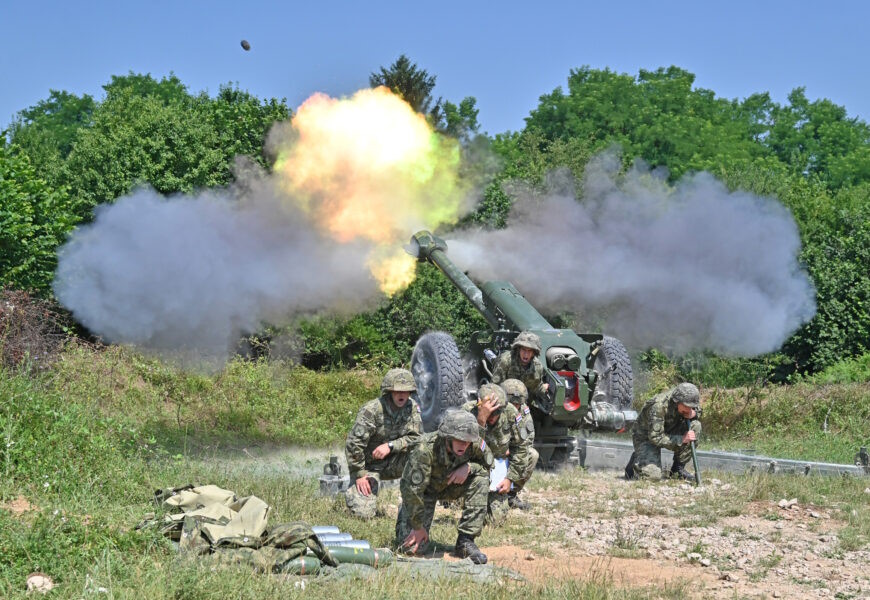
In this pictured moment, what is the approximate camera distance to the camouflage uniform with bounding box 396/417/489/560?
810 cm

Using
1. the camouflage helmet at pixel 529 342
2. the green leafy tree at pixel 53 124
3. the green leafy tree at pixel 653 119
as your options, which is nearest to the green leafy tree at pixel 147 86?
the green leafy tree at pixel 53 124

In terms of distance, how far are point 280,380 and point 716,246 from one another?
7790mm

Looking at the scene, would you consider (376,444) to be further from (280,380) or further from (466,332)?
(466,332)

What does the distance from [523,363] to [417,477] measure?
178 inches

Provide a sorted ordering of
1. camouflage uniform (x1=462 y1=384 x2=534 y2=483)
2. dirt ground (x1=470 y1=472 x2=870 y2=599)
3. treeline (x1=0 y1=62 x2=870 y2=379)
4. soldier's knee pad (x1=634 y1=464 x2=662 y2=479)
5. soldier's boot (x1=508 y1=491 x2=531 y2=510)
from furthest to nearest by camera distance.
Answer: treeline (x1=0 y1=62 x2=870 y2=379) → soldier's knee pad (x1=634 y1=464 x2=662 y2=479) → soldier's boot (x1=508 y1=491 x2=531 y2=510) → camouflage uniform (x1=462 y1=384 x2=534 y2=483) → dirt ground (x1=470 y1=472 x2=870 y2=599)

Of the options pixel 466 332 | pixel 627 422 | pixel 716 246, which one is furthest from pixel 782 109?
pixel 627 422

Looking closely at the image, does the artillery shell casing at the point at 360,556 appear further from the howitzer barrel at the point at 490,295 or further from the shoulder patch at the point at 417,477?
the howitzer barrel at the point at 490,295

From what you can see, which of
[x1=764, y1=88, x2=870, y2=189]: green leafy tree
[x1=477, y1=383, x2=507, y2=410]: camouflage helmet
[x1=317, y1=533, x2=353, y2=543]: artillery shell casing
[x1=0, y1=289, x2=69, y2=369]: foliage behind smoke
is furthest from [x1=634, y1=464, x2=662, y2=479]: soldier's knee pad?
[x1=764, y1=88, x2=870, y2=189]: green leafy tree

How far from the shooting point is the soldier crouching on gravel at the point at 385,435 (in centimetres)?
990

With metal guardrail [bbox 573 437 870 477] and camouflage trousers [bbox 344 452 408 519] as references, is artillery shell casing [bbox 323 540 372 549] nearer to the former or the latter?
camouflage trousers [bbox 344 452 408 519]

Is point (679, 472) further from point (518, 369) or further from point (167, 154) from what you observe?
point (167, 154)

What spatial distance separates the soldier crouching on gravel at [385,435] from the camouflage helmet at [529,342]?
2.31 meters

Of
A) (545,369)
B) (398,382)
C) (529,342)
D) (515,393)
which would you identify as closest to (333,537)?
(398,382)

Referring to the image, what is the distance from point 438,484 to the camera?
820 centimetres
